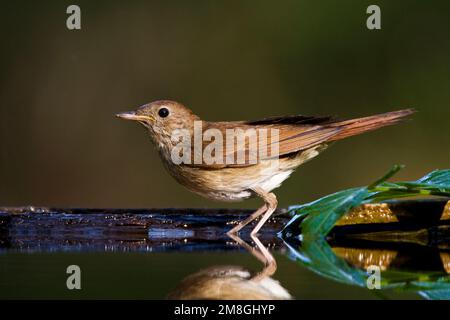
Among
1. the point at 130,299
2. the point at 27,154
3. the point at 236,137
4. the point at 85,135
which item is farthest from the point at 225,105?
the point at 130,299

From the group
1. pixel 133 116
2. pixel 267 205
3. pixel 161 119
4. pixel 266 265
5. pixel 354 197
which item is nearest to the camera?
pixel 266 265

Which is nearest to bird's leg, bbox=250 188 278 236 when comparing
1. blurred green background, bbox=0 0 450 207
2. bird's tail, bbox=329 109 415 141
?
bird's tail, bbox=329 109 415 141

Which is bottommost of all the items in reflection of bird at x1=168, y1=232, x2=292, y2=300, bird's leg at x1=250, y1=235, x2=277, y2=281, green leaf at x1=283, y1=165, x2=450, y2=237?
bird's leg at x1=250, y1=235, x2=277, y2=281

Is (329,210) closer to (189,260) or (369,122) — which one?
(189,260)

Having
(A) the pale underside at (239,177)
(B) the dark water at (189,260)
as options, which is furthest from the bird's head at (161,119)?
(B) the dark water at (189,260)

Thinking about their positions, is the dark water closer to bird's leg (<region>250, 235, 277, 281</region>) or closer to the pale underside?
bird's leg (<region>250, 235, 277, 281</region>)

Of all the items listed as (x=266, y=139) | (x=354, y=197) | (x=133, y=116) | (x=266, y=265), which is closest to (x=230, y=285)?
(x=266, y=265)

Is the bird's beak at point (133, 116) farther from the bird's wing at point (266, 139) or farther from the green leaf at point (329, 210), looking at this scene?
the green leaf at point (329, 210)
